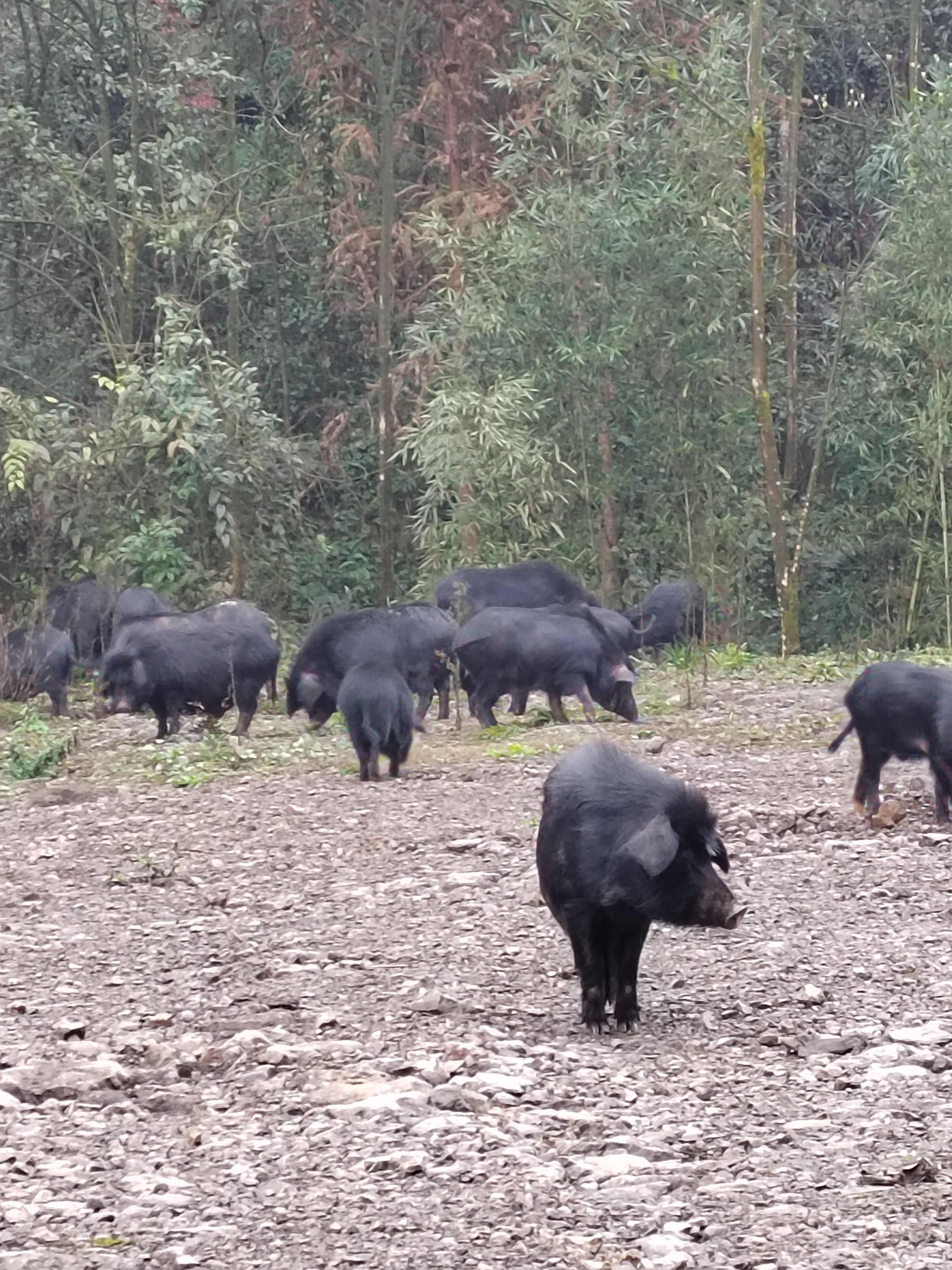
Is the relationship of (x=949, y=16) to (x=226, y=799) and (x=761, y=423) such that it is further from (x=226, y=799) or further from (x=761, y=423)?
(x=226, y=799)

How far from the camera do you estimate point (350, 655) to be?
36.3 ft

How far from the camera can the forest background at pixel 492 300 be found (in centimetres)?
1742

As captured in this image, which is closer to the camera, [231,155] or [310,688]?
[310,688]

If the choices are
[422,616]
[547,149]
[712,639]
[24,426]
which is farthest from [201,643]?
[547,149]

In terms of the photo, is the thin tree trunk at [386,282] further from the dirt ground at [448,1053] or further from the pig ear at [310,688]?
the dirt ground at [448,1053]

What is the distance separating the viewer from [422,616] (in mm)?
12398

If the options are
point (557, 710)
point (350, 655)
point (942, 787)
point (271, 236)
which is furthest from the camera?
point (271, 236)

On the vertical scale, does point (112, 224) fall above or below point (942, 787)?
above

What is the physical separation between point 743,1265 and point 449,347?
1609cm

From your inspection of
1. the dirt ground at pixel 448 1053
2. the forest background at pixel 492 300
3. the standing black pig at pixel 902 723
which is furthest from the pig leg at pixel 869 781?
the forest background at pixel 492 300

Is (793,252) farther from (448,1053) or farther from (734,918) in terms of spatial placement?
(448,1053)

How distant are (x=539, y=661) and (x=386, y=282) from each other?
893 centimetres

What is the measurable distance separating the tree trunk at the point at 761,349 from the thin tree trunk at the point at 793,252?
2.15 m

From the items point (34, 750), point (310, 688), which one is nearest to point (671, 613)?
point (310, 688)
